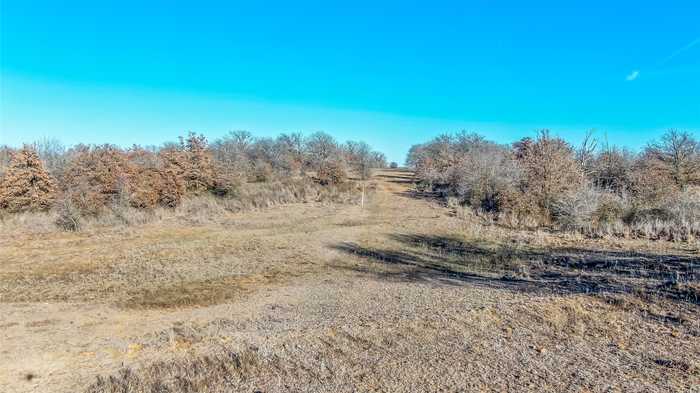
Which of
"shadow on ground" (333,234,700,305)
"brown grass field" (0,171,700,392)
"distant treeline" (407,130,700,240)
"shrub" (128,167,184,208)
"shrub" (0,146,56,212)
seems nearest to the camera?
"brown grass field" (0,171,700,392)

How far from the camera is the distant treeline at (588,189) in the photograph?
1677cm

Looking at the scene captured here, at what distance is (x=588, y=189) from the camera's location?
1869cm

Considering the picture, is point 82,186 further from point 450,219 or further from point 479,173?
point 479,173

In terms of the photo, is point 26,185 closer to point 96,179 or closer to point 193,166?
point 96,179

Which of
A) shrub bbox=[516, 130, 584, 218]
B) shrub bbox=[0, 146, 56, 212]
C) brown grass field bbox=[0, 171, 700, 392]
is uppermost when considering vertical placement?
shrub bbox=[516, 130, 584, 218]

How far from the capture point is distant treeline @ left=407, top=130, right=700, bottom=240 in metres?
16.8

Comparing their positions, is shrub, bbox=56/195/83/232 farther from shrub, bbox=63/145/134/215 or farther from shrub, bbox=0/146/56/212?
shrub, bbox=0/146/56/212

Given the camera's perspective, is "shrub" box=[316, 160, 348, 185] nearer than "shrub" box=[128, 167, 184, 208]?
No

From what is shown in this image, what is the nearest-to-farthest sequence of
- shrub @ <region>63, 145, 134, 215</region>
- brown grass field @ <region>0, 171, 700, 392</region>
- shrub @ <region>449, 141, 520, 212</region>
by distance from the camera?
1. brown grass field @ <region>0, 171, 700, 392</region>
2. shrub @ <region>63, 145, 134, 215</region>
3. shrub @ <region>449, 141, 520, 212</region>

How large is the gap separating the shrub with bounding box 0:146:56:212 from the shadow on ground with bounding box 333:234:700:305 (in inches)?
765

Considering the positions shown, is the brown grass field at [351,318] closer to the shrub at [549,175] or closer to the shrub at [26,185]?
the shrub at [549,175]

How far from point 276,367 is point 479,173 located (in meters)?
23.8

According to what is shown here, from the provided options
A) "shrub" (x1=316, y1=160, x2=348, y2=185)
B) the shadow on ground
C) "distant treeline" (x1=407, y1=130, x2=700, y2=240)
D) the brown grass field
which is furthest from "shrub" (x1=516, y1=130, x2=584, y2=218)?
"shrub" (x1=316, y1=160, x2=348, y2=185)

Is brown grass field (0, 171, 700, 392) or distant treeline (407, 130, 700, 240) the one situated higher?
distant treeline (407, 130, 700, 240)
